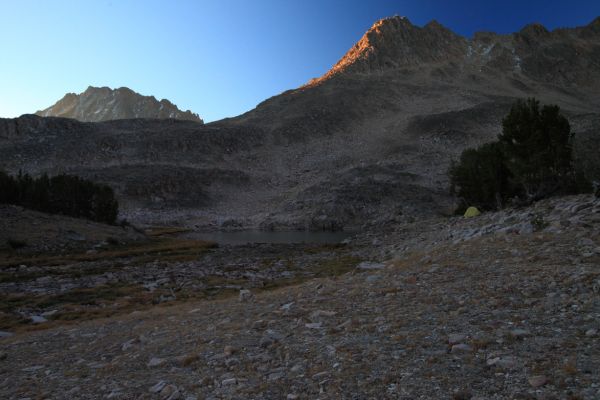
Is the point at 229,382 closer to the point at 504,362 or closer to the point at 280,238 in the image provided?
the point at 504,362

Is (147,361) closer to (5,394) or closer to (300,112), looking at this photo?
(5,394)

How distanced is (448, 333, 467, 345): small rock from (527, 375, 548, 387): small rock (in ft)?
5.36

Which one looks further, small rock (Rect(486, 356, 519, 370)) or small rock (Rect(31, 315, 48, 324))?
small rock (Rect(31, 315, 48, 324))

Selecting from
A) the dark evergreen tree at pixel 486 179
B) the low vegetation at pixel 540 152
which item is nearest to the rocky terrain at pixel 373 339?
the low vegetation at pixel 540 152

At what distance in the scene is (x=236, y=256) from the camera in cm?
3612

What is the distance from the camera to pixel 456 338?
6.96m

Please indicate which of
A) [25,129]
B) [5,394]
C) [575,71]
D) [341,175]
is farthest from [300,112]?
[5,394]

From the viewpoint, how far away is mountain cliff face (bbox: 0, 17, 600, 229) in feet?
293

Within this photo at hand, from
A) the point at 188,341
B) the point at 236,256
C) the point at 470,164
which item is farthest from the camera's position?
the point at 470,164

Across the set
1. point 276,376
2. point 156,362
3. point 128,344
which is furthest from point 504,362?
point 128,344

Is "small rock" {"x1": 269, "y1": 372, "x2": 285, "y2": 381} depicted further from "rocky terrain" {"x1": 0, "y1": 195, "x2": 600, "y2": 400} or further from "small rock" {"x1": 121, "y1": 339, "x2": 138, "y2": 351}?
"small rock" {"x1": 121, "y1": 339, "x2": 138, "y2": 351}

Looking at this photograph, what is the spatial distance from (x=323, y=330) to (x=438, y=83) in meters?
187

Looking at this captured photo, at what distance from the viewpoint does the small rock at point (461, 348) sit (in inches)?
255

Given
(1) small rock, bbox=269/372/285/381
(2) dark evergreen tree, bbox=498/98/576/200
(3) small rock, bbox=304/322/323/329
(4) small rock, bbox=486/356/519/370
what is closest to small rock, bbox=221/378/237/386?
(1) small rock, bbox=269/372/285/381
